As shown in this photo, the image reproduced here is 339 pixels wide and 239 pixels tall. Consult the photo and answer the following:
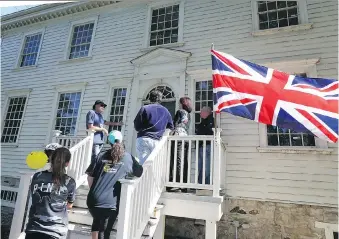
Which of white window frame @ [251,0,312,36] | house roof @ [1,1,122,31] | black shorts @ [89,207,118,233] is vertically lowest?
black shorts @ [89,207,118,233]

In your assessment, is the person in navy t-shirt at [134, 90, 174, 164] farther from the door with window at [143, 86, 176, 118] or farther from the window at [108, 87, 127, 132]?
the window at [108, 87, 127, 132]

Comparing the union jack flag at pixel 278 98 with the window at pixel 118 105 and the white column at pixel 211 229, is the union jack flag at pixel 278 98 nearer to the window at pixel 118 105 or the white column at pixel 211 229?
the white column at pixel 211 229

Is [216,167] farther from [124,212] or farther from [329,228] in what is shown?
[329,228]

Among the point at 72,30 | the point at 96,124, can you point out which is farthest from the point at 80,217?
the point at 72,30

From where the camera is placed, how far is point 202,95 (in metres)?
7.14

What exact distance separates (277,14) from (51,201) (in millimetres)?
7400

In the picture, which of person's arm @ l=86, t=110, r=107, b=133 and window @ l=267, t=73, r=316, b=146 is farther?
window @ l=267, t=73, r=316, b=146

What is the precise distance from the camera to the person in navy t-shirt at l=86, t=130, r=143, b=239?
3197 millimetres

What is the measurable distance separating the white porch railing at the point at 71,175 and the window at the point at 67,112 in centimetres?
349

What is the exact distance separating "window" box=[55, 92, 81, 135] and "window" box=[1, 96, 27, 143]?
80.6 inches

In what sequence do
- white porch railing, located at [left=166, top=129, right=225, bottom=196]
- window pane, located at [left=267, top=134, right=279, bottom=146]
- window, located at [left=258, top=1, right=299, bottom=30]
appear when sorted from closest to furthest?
white porch railing, located at [left=166, top=129, right=225, bottom=196]
window pane, located at [left=267, top=134, right=279, bottom=146]
window, located at [left=258, top=1, right=299, bottom=30]

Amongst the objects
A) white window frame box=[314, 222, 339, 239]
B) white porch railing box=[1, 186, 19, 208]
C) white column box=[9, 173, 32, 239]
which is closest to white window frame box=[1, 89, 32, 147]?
white porch railing box=[1, 186, 19, 208]

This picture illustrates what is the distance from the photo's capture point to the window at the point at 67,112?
877cm

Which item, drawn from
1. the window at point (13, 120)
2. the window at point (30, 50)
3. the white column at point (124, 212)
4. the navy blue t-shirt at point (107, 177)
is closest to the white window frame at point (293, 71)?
the navy blue t-shirt at point (107, 177)
